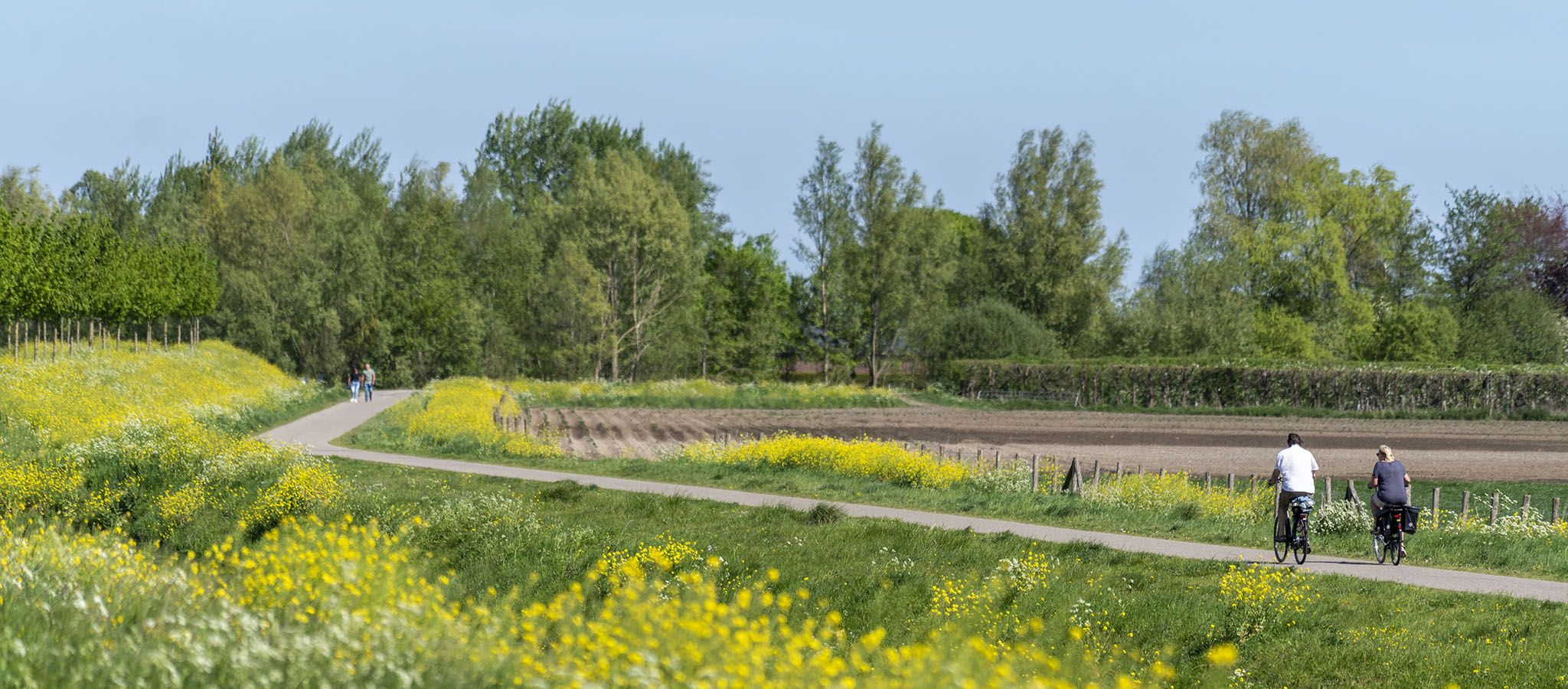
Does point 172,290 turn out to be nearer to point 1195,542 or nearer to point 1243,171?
point 1195,542

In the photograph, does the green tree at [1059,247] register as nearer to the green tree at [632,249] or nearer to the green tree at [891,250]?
the green tree at [891,250]

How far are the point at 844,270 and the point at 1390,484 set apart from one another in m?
56.1

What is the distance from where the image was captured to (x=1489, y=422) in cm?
4947

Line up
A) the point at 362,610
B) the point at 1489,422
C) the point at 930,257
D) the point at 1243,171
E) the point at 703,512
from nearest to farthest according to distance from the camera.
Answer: the point at 362,610
the point at 703,512
the point at 1489,422
the point at 930,257
the point at 1243,171

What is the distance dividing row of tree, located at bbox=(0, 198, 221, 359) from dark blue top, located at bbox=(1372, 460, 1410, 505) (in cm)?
3628

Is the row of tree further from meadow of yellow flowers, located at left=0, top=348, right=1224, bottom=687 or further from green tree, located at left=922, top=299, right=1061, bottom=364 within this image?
green tree, located at left=922, top=299, right=1061, bottom=364

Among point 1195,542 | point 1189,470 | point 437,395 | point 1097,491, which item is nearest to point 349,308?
point 437,395

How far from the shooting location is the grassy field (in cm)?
1063

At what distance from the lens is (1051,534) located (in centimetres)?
1628

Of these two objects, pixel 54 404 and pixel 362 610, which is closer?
pixel 362 610

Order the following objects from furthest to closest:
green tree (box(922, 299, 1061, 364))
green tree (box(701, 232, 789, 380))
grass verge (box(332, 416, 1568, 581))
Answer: green tree (box(701, 232, 789, 380)) → green tree (box(922, 299, 1061, 364)) → grass verge (box(332, 416, 1568, 581))

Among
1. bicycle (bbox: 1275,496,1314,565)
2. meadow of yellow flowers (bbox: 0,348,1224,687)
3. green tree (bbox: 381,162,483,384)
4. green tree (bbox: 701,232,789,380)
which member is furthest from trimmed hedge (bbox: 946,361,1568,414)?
meadow of yellow flowers (bbox: 0,348,1224,687)

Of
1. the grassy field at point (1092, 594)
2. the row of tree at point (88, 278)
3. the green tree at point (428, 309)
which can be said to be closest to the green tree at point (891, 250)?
the green tree at point (428, 309)

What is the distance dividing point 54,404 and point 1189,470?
2667cm
